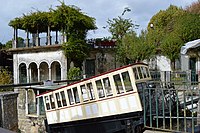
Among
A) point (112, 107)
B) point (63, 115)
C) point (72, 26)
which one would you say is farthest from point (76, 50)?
point (112, 107)

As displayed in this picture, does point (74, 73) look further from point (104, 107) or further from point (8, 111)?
point (8, 111)

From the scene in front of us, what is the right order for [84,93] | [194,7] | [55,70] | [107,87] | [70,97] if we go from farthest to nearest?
[194,7] → [55,70] → [70,97] → [84,93] → [107,87]

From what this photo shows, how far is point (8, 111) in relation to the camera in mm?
7445

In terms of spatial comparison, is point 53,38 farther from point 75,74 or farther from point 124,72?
point 124,72

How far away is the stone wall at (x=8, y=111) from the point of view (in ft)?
23.6

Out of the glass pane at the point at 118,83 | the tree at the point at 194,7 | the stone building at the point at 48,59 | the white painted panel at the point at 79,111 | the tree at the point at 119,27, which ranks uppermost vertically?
the tree at the point at 194,7

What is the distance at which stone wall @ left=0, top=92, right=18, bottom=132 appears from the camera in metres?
7.19

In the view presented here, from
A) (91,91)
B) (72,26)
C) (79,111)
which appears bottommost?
(79,111)

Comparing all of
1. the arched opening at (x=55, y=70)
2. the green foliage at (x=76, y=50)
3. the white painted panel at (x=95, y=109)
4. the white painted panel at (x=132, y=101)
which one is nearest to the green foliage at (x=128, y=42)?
the green foliage at (x=76, y=50)

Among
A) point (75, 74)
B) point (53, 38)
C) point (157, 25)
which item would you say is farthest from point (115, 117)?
point (157, 25)

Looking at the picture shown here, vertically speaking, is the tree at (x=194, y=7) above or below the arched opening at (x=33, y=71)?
above

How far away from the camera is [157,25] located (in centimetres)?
3688

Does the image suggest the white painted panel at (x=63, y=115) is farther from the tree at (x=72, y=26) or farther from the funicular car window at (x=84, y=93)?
the tree at (x=72, y=26)

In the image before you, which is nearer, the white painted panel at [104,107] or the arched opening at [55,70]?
the white painted panel at [104,107]
